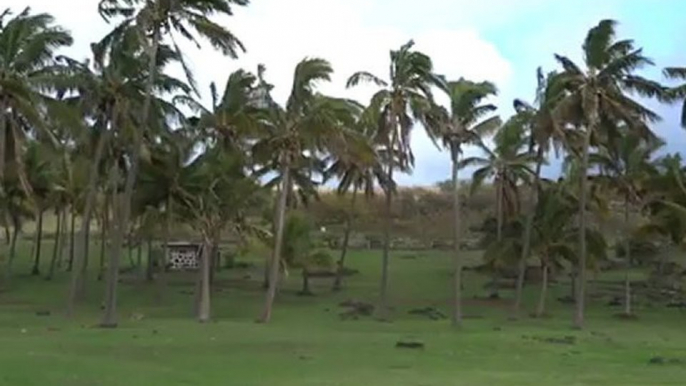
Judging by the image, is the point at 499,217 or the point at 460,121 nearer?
the point at 460,121

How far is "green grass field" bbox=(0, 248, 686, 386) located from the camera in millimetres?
21672

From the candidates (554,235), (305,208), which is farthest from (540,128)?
(305,208)

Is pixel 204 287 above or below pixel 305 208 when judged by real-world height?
below

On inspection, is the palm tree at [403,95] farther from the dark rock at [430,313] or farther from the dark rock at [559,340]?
the dark rock at [559,340]

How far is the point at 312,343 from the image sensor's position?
103 feet

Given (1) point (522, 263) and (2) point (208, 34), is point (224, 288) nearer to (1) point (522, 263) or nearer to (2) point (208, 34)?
(1) point (522, 263)

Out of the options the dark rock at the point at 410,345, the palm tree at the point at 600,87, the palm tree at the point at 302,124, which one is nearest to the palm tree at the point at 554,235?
the palm tree at the point at 600,87

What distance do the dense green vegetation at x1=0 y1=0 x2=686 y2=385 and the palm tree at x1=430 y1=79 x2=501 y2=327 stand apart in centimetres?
10

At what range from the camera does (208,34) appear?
37.8m

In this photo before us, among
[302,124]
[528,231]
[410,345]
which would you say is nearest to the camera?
[410,345]

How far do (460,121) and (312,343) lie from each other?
17.7 metres

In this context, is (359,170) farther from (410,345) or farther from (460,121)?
(410,345)

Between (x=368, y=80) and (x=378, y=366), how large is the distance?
78.8ft

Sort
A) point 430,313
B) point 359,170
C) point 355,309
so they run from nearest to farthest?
point 355,309 < point 430,313 < point 359,170
